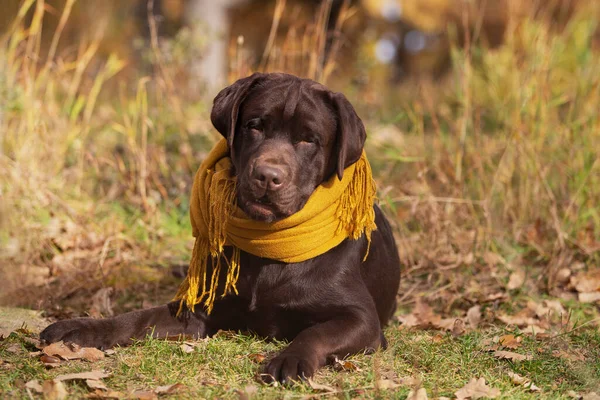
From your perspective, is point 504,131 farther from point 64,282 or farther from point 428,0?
point 428,0

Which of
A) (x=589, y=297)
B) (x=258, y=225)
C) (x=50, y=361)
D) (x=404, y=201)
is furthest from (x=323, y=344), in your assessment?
(x=404, y=201)

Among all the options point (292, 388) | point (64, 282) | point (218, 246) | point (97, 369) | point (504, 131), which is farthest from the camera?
point (504, 131)

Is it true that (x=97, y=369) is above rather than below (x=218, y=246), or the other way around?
below

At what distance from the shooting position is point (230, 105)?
3.46 metres

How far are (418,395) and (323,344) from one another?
487 mm

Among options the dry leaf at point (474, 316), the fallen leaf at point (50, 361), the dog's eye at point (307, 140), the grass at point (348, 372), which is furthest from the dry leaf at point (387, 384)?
the dry leaf at point (474, 316)

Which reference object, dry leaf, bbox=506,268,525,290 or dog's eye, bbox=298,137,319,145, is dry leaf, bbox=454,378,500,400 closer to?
dog's eye, bbox=298,137,319,145

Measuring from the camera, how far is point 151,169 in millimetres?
5934

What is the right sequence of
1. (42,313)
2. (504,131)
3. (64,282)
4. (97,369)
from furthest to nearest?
1. (504,131)
2. (64,282)
3. (42,313)
4. (97,369)

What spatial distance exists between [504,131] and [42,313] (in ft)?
11.7

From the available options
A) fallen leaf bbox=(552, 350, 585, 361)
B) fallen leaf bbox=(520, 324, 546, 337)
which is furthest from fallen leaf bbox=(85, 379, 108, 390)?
fallen leaf bbox=(520, 324, 546, 337)

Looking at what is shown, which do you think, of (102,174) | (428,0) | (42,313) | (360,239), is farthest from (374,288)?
(428,0)

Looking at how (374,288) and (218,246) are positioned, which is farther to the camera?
(374,288)

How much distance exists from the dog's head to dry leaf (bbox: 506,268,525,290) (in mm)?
1825
